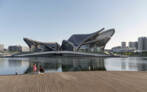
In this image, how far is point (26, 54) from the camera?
270 feet

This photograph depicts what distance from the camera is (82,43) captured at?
92438 millimetres

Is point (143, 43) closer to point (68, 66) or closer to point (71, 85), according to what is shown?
point (68, 66)

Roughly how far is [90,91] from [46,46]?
327 feet

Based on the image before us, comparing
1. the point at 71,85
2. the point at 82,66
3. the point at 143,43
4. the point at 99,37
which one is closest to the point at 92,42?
the point at 99,37

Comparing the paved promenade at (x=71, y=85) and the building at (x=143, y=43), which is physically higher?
the building at (x=143, y=43)

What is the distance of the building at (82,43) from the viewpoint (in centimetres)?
8940

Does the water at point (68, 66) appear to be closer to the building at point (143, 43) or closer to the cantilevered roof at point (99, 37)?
the cantilevered roof at point (99, 37)

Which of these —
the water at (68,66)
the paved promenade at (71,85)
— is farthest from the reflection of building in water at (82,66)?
the paved promenade at (71,85)

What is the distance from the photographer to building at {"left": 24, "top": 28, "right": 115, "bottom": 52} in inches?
3520

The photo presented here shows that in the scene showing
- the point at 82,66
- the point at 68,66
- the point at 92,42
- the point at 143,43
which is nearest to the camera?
the point at 68,66

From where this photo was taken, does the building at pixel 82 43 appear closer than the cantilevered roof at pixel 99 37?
No

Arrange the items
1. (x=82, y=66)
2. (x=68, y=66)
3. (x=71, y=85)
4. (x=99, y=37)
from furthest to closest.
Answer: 1. (x=99, y=37)
2. (x=82, y=66)
3. (x=68, y=66)
4. (x=71, y=85)

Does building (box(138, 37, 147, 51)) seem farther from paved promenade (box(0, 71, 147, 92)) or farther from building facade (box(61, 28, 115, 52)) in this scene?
paved promenade (box(0, 71, 147, 92))

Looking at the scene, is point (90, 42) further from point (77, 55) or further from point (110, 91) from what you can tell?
point (110, 91)
